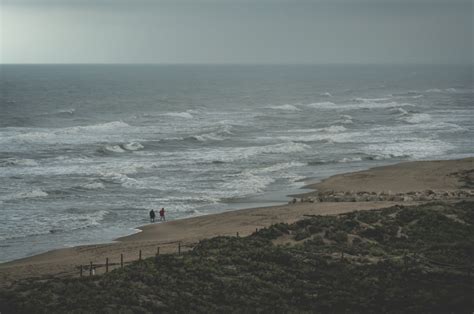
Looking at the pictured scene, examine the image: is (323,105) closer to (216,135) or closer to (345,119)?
(345,119)

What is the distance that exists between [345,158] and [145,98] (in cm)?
8349

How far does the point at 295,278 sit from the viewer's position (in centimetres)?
2600

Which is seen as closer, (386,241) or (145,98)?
(386,241)

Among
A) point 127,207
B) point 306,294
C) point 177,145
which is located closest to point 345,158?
point 177,145

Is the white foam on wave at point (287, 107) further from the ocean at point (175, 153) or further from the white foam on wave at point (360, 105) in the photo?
the white foam on wave at point (360, 105)

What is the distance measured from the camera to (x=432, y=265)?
2716 centimetres

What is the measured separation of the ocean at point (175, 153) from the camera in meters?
41.8

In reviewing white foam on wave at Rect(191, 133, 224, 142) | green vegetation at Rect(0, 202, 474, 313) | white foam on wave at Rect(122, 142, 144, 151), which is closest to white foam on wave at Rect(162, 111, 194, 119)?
white foam on wave at Rect(191, 133, 224, 142)

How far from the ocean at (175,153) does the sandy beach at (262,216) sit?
201 centimetres

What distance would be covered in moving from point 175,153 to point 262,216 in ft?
91.5

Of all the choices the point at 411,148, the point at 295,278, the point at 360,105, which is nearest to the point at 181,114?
the point at 360,105

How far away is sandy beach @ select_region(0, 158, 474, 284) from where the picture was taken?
30045 mm

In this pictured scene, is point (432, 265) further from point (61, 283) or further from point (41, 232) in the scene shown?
point (41, 232)

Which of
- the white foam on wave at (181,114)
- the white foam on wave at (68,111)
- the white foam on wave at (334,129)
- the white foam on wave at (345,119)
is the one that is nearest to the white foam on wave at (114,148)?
the white foam on wave at (334,129)
